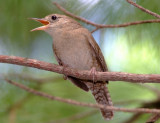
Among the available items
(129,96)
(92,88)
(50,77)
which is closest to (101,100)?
(92,88)

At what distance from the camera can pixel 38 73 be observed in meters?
3.25

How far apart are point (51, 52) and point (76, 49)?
0.42 metres

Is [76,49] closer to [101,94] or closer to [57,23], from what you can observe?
[57,23]

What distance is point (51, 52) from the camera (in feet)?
10.7

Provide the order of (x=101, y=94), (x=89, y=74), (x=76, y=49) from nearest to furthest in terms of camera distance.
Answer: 1. (x=89, y=74)
2. (x=76, y=49)
3. (x=101, y=94)

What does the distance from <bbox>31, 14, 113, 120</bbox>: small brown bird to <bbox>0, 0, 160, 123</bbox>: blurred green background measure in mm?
112

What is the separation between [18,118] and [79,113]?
1.91ft

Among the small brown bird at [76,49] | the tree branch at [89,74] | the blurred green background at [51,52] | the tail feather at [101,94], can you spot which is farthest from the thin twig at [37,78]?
the tree branch at [89,74]

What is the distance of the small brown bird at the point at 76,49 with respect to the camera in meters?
2.94

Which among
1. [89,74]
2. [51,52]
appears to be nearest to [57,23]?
[51,52]

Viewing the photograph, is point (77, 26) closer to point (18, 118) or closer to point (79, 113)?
point (79, 113)

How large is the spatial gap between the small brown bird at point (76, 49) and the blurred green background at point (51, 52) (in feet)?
0.37

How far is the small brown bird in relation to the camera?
2938 mm

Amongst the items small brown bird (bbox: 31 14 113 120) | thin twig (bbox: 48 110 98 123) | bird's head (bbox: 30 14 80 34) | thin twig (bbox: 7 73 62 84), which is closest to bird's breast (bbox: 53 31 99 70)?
small brown bird (bbox: 31 14 113 120)
